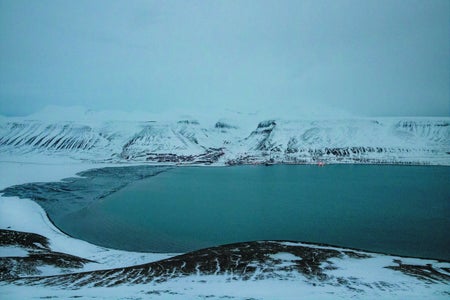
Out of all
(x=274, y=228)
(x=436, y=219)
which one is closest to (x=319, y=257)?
(x=274, y=228)

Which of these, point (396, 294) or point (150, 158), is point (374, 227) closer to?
point (396, 294)

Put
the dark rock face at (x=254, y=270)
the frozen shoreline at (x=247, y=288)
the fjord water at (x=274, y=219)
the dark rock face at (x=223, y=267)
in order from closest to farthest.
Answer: the frozen shoreline at (x=247, y=288) < the dark rock face at (x=254, y=270) < the dark rock face at (x=223, y=267) < the fjord water at (x=274, y=219)

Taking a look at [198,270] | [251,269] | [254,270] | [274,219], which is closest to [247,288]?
[254,270]

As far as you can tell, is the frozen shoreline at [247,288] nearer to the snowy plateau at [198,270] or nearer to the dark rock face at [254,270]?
the snowy plateau at [198,270]

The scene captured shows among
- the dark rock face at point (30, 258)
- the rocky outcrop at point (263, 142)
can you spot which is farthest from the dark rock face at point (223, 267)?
the rocky outcrop at point (263, 142)

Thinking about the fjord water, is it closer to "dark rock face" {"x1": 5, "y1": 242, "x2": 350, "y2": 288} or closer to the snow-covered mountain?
"dark rock face" {"x1": 5, "y1": 242, "x2": 350, "y2": 288}

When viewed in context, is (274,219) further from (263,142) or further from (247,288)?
(263,142)

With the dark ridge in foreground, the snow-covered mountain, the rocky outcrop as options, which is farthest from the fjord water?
the rocky outcrop
